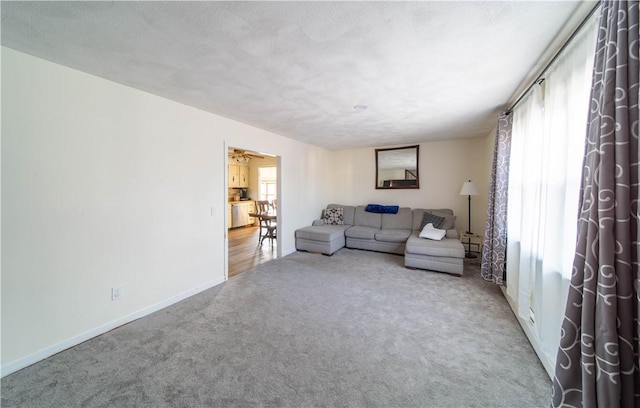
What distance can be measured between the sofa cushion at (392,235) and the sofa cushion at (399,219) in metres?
0.26

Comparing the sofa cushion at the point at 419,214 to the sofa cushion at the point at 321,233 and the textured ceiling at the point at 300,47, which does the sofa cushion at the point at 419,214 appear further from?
the textured ceiling at the point at 300,47

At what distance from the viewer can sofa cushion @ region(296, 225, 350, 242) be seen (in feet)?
15.7

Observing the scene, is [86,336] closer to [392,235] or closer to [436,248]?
[436,248]

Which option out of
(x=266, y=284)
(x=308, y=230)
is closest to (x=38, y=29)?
(x=266, y=284)

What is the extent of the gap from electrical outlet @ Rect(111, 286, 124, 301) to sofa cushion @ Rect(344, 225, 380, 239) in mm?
3862

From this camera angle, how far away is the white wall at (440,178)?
499cm

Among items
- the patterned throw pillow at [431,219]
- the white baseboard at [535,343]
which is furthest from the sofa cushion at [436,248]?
the white baseboard at [535,343]

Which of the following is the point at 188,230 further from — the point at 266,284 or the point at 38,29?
the point at 38,29

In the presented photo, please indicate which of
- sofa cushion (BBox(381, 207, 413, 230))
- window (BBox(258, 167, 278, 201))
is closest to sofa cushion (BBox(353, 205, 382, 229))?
sofa cushion (BBox(381, 207, 413, 230))

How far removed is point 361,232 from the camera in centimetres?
514

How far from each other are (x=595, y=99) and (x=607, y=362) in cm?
110

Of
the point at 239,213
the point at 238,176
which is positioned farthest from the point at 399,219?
the point at 238,176

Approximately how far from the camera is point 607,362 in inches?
36.5

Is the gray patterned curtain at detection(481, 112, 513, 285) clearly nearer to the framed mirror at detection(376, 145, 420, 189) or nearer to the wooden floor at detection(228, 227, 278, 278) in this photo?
the framed mirror at detection(376, 145, 420, 189)
